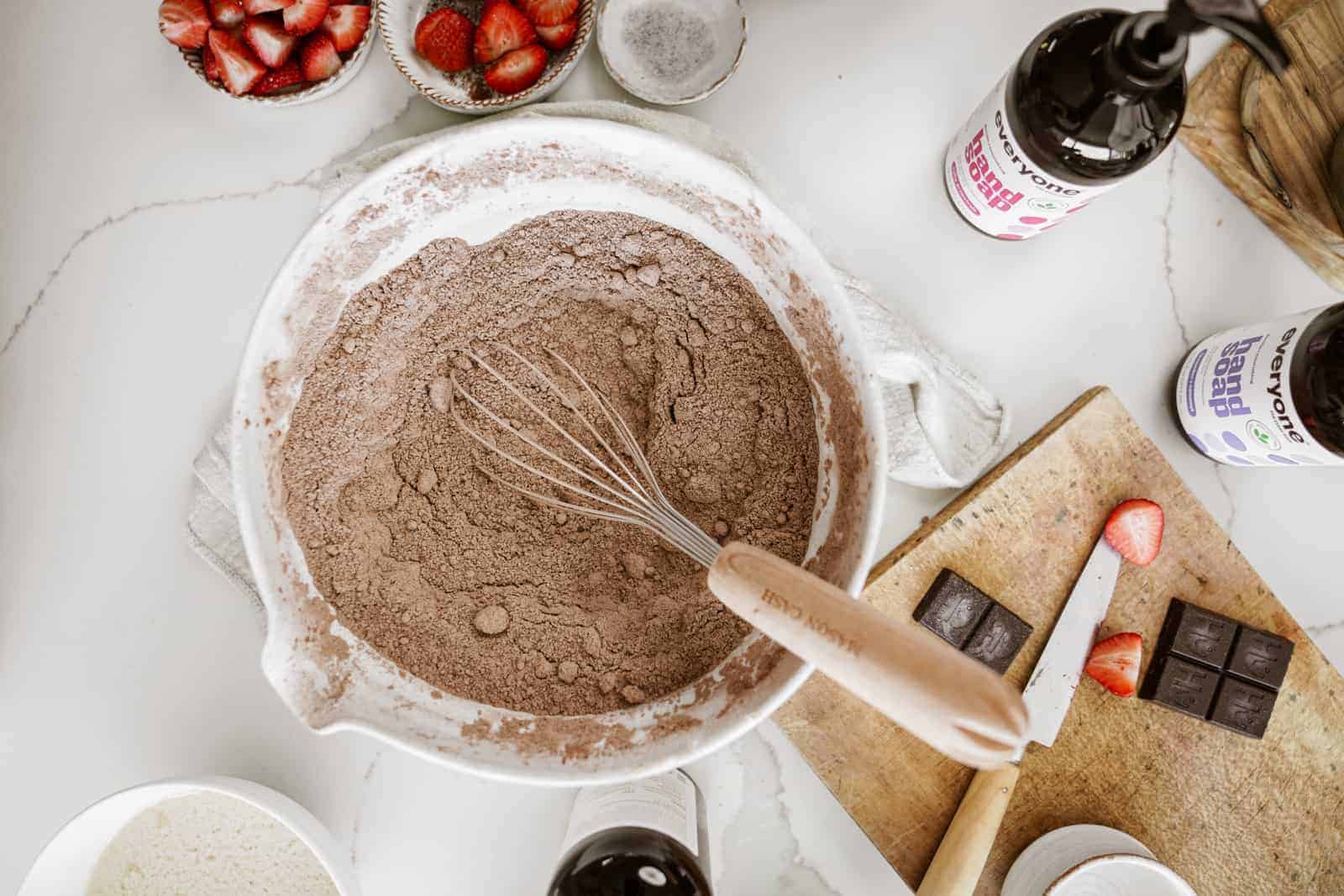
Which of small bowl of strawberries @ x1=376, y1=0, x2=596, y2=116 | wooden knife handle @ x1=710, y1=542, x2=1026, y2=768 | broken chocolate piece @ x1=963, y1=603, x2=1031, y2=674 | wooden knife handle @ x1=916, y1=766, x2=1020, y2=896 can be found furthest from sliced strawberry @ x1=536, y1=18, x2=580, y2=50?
wooden knife handle @ x1=916, y1=766, x2=1020, y2=896

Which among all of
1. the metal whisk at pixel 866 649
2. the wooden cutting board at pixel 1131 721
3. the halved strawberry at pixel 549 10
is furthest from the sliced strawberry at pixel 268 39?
the wooden cutting board at pixel 1131 721

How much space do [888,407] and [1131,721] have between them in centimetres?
37

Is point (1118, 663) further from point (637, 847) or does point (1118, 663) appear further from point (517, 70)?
point (517, 70)

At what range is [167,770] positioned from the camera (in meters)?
0.77

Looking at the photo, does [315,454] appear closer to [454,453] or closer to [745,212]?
[454,453]

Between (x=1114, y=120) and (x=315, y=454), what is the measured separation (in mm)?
663

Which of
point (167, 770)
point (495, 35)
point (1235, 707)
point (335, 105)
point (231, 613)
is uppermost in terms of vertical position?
point (495, 35)

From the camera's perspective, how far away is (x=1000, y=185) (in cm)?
68

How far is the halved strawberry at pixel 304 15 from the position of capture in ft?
2.39

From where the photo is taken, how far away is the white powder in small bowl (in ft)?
2.31

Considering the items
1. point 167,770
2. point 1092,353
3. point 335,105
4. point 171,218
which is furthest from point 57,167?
point 1092,353

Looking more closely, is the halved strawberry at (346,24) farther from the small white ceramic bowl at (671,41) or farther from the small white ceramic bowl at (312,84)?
the small white ceramic bowl at (671,41)

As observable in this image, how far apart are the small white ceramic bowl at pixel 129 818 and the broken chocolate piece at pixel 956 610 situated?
0.54 metres

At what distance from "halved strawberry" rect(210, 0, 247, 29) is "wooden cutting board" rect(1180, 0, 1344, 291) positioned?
2.97ft
